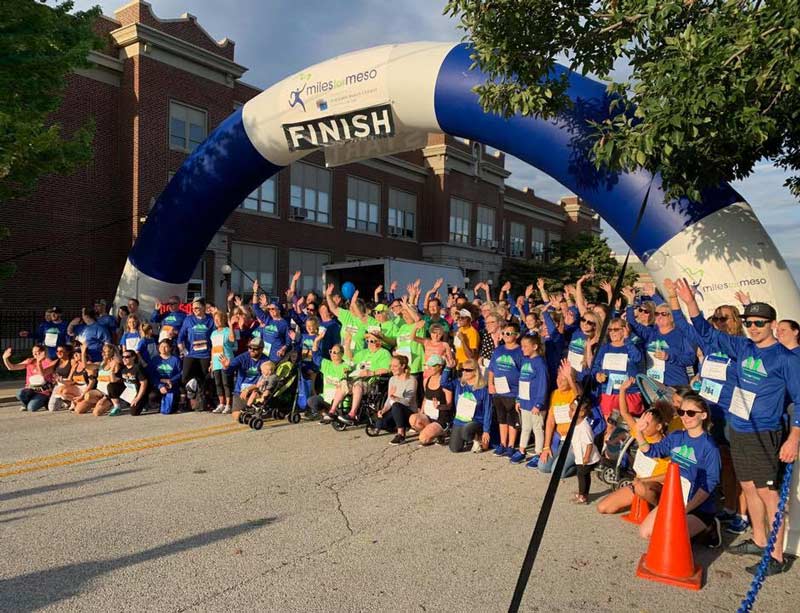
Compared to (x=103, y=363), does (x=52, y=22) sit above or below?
above

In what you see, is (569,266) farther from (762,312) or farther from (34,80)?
(762,312)

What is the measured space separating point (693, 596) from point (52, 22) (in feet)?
43.1

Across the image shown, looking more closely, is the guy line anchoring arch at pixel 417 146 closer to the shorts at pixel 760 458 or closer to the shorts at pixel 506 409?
the shorts at pixel 760 458

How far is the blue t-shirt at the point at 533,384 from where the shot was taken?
6945 mm

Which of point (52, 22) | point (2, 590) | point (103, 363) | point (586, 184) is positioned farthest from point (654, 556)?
point (52, 22)

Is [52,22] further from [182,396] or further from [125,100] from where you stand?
[125,100]

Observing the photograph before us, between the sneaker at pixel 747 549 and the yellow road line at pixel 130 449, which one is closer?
the sneaker at pixel 747 549

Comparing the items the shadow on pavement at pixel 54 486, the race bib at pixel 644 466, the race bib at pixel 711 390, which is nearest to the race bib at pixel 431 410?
the race bib at pixel 644 466

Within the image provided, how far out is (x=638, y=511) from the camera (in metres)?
5.11

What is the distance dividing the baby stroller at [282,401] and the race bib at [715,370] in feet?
18.4

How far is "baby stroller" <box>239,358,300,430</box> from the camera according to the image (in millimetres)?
8695

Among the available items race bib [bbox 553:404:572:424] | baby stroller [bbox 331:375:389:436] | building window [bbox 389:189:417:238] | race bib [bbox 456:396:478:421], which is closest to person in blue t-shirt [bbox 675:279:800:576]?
race bib [bbox 553:404:572:424]

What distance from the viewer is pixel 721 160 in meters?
5.07

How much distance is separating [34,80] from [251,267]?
15.2 metres
